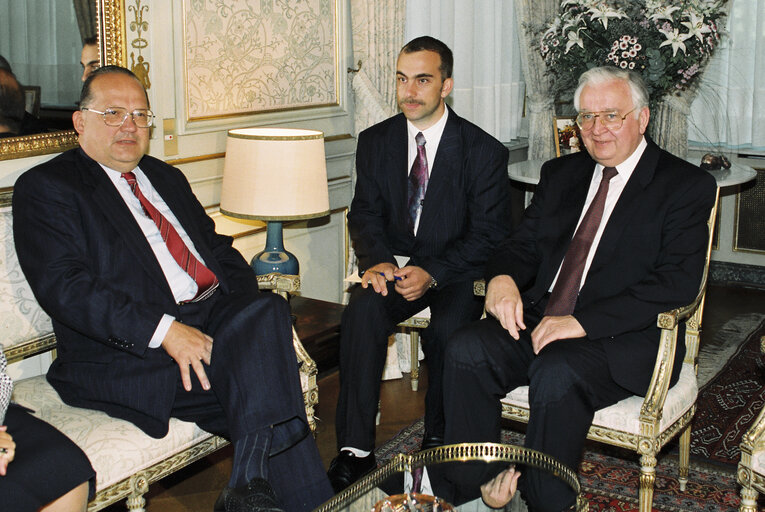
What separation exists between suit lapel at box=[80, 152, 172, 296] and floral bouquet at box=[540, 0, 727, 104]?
8.06 ft

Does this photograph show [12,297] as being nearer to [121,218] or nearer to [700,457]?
[121,218]

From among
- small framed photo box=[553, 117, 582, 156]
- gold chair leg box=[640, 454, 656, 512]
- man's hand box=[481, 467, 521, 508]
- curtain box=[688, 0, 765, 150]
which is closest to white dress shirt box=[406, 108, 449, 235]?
gold chair leg box=[640, 454, 656, 512]

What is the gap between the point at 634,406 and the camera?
2732 millimetres

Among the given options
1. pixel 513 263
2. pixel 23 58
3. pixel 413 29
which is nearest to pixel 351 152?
pixel 413 29

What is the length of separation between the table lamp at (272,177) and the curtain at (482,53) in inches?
59.5

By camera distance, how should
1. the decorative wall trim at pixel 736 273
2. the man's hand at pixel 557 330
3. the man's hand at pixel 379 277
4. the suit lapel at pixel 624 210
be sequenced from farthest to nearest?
the decorative wall trim at pixel 736 273, the man's hand at pixel 379 277, the suit lapel at pixel 624 210, the man's hand at pixel 557 330

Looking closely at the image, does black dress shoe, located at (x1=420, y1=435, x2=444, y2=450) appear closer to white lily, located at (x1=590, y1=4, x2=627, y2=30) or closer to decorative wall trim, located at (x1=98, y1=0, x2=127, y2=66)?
decorative wall trim, located at (x1=98, y1=0, x2=127, y2=66)

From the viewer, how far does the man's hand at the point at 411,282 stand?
10.8 ft

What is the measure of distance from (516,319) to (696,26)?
2046 millimetres

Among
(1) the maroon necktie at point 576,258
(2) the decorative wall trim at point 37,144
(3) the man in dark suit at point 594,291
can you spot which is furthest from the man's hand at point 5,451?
(1) the maroon necktie at point 576,258

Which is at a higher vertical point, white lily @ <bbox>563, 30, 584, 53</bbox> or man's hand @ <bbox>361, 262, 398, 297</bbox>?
white lily @ <bbox>563, 30, 584, 53</bbox>

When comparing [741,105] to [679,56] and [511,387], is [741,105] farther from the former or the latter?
[511,387]

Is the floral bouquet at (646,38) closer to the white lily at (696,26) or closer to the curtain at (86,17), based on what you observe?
the white lily at (696,26)

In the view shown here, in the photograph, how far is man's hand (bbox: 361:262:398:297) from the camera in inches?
129
